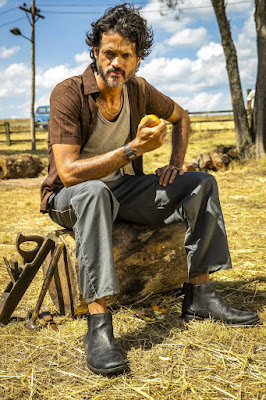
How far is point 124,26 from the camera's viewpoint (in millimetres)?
2799

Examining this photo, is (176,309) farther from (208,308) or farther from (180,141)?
(180,141)

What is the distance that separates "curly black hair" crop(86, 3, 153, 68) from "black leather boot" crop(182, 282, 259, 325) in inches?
65.6

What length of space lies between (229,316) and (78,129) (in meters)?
1.50

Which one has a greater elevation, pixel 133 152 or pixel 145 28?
pixel 145 28

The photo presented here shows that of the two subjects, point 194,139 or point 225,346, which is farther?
point 194,139

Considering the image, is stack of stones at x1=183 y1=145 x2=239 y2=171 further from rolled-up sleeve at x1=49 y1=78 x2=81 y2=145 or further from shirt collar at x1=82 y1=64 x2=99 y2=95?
rolled-up sleeve at x1=49 y1=78 x2=81 y2=145

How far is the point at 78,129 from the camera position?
8.80 feet

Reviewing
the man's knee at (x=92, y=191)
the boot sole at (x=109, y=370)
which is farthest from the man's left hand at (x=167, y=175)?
the boot sole at (x=109, y=370)

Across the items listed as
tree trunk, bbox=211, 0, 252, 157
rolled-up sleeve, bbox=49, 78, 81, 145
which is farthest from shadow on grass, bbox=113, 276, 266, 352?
tree trunk, bbox=211, 0, 252, 157

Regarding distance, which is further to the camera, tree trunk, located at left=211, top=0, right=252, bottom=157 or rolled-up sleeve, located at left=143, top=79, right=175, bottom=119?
tree trunk, located at left=211, top=0, right=252, bottom=157

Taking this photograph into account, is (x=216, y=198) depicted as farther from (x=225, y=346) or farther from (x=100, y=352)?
(x=100, y=352)

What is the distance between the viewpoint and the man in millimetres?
2352

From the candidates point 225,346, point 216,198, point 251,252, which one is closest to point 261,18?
point 251,252

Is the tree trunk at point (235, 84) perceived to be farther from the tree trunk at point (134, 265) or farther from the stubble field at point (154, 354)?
the tree trunk at point (134, 265)
